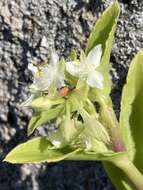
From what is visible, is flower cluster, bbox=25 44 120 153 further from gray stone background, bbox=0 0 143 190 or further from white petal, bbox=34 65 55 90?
gray stone background, bbox=0 0 143 190

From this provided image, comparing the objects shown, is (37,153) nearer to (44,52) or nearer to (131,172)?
(131,172)

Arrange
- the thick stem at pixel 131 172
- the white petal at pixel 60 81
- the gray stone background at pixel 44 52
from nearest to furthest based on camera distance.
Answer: the white petal at pixel 60 81 → the thick stem at pixel 131 172 → the gray stone background at pixel 44 52

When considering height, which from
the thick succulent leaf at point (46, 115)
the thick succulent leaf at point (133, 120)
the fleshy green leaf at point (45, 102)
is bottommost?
the thick succulent leaf at point (133, 120)

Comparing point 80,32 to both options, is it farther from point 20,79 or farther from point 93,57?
point 93,57

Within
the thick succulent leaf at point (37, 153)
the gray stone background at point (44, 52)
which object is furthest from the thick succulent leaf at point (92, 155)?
the gray stone background at point (44, 52)

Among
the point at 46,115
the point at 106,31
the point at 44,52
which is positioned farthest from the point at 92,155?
the point at 44,52

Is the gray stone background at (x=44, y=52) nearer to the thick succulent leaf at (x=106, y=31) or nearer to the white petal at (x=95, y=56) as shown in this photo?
the thick succulent leaf at (x=106, y=31)

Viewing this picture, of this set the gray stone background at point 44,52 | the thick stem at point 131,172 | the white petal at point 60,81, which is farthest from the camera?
the gray stone background at point 44,52

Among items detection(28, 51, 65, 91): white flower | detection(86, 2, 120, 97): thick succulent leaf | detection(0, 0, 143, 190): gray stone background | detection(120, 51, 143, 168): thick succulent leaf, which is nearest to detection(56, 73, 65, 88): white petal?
detection(28, 51, 65, 91): white flower
